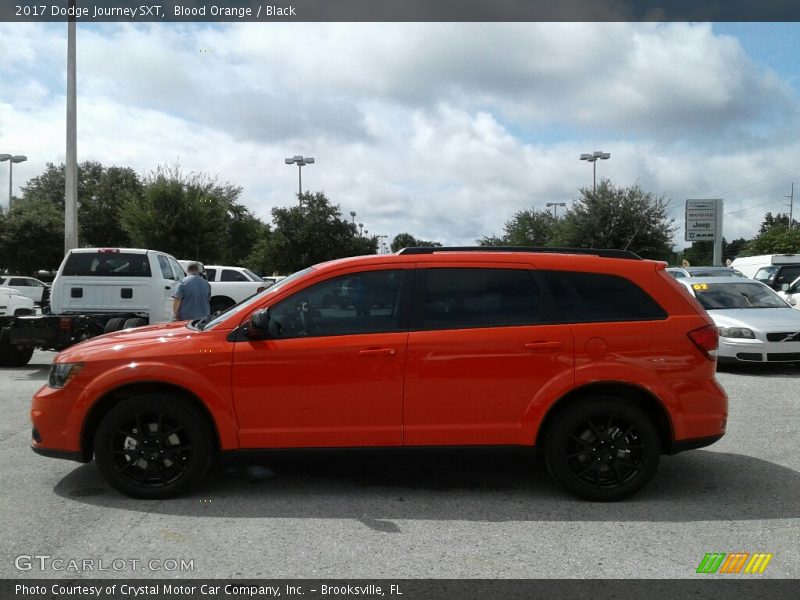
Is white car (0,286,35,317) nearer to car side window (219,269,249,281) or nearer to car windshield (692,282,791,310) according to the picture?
car side window (219,269,249,281)

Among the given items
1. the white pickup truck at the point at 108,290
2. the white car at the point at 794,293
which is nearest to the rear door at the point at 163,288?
the white pickup truck at the point at 108,290

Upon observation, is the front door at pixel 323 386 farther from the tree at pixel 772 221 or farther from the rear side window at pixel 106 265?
the tree at pixel 772 221

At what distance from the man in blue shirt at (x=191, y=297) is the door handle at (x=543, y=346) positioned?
6.98 meters

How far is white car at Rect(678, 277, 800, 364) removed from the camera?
1022 cm

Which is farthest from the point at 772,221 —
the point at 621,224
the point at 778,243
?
the point at 621,224

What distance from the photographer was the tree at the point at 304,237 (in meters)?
41.5

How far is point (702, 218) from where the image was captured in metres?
30.3

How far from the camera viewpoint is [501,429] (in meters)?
4.68

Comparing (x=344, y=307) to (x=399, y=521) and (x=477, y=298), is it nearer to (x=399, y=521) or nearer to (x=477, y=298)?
(x=477, y=298)

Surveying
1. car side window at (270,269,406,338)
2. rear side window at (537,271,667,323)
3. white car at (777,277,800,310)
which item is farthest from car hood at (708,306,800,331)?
car side window at (270,269,406,338)

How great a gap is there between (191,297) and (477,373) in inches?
274

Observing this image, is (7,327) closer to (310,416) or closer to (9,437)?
(9,437)
